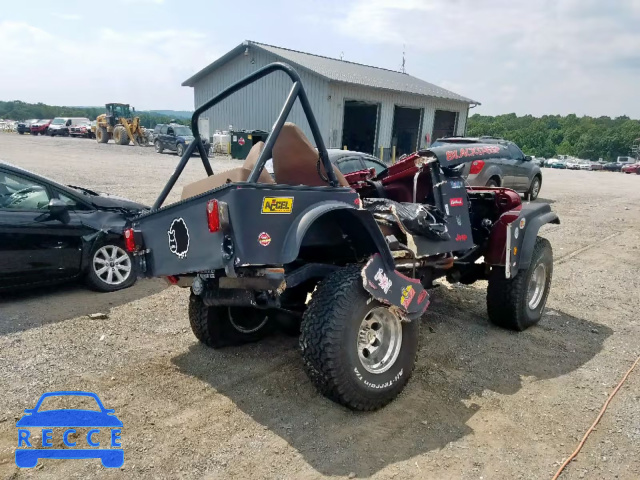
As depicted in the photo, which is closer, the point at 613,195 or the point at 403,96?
the point at 613,195

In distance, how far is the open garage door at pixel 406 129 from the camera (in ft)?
105

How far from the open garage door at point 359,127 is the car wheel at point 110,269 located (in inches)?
1027

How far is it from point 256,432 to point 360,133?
30874mm

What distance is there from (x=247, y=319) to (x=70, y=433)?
167 cm

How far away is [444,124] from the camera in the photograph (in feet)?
108

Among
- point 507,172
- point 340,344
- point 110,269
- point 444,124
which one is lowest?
point 110,269

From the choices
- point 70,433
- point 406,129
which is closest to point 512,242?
point 70,433

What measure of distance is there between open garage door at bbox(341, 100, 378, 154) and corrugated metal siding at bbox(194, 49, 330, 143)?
596cm

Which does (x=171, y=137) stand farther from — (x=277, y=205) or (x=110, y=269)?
(x=277, y=205)

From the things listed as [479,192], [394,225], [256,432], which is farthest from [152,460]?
[479,192]

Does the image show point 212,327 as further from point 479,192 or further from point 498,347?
point 479,192

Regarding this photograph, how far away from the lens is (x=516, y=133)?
8862 centimetres

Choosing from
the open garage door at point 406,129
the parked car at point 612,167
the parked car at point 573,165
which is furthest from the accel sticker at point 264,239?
the parked car at point 612,167

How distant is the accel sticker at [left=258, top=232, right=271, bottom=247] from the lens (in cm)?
296
